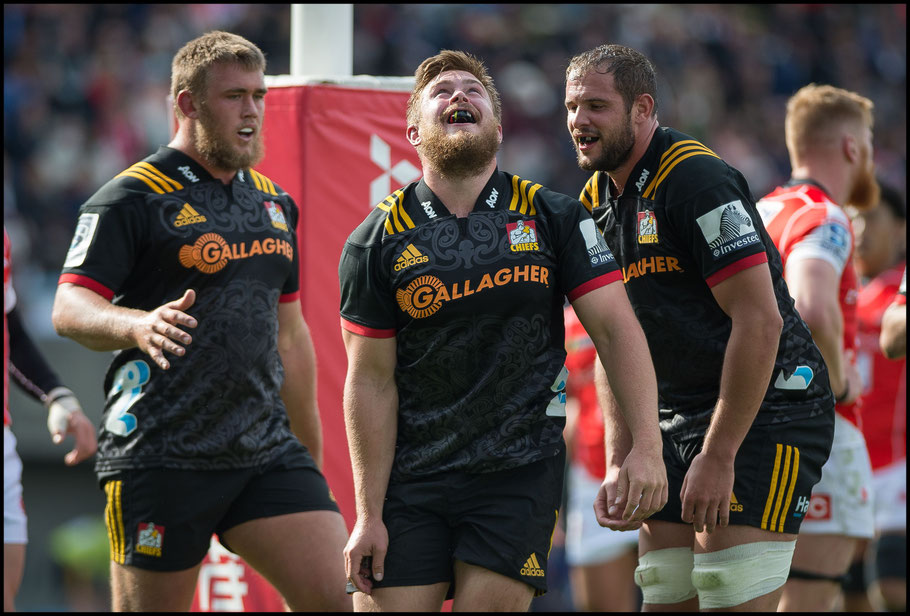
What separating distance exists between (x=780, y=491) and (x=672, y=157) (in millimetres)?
1196

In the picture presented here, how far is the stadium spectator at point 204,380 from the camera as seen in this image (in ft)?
14.0

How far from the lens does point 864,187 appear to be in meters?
5.46

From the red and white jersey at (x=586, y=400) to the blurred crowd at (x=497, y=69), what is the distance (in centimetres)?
508

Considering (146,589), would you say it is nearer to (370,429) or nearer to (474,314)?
(370,429)

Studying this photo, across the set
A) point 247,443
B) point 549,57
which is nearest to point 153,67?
point 549,57

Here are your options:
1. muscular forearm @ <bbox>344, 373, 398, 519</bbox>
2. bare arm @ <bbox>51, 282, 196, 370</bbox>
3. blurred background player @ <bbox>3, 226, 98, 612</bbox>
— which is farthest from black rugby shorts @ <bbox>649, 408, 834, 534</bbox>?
blurred background player @ <bbox>3, 226, 98, 612</bbox>

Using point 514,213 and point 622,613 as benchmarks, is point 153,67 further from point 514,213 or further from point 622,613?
point 514,213

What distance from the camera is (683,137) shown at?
3.96 meters

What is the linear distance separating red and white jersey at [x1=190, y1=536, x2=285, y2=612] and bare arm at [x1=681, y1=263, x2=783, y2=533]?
2.43 meters

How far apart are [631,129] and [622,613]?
4372 mm

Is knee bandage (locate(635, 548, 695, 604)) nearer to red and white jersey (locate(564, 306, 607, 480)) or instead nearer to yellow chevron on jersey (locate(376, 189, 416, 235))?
yellow chevron on jersey (locate(376, 189, 416, 235))

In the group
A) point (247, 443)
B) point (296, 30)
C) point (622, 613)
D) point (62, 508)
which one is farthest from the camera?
point (62, 508)

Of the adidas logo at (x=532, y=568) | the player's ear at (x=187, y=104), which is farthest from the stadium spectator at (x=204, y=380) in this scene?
the adidas logo at (x=532, y=568)

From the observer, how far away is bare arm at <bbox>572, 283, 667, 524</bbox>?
11.0 ft
